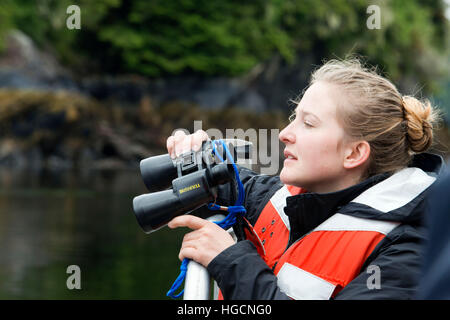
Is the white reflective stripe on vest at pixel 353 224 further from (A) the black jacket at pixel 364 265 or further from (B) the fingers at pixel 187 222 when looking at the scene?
(B) the fingers at pixel 187 222

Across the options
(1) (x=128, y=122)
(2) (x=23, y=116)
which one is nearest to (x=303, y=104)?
(2) (x=23, y=116)

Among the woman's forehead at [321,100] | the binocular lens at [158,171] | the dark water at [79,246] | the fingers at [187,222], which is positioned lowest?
the dark water at [79,246]

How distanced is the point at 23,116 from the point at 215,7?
878 centimetres

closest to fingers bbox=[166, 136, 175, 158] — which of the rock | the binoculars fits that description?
the binoculars

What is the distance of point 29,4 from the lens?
898 inches

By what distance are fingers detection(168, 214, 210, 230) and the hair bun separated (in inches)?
26.8

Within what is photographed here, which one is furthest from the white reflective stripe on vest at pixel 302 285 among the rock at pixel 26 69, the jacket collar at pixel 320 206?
the rock at pixel 26 69

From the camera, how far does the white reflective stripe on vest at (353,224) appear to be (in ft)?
5.62

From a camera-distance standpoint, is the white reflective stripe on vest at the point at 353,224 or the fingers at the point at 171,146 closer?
the white reflective stripe on vest at the point at 353,224

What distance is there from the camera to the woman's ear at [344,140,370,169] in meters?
1.89

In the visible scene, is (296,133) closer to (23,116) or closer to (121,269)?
(121,269)

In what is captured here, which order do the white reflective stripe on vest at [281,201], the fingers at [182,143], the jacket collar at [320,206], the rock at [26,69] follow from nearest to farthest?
the jacket collar at [320,206] < the fingers at [182,143] < the white reflective stripe on vest at [281,201] < the rock at [26,69]
